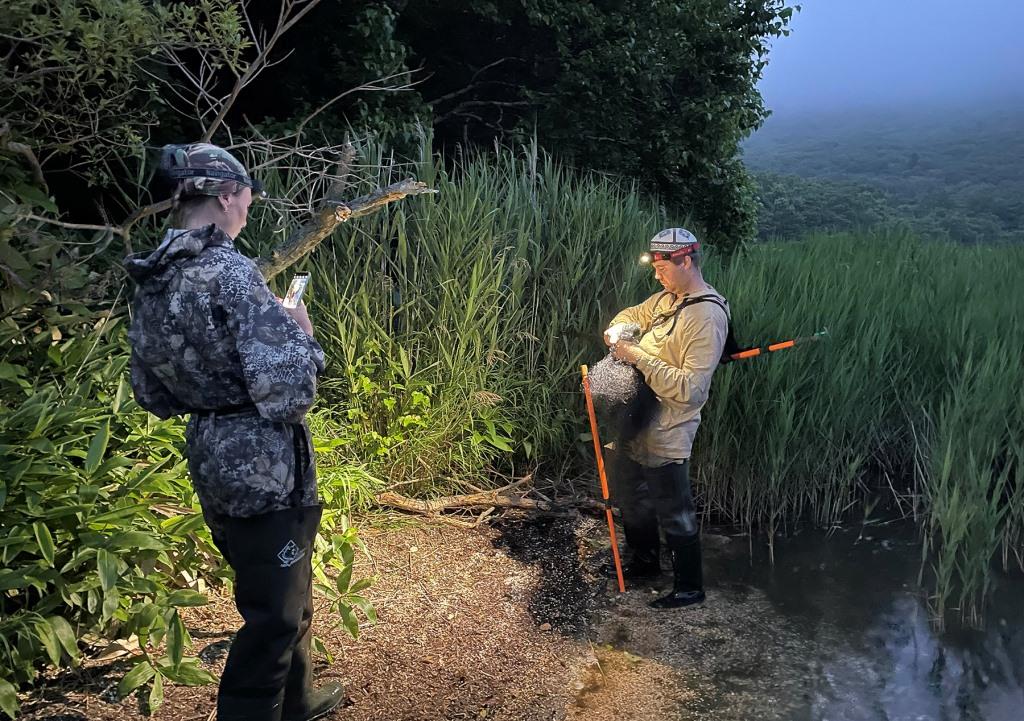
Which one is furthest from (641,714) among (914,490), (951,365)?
(951,365)

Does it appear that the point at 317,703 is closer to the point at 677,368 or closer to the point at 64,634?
the point at 64,634

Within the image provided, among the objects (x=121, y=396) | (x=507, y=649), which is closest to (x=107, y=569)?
(x=121, y=396)

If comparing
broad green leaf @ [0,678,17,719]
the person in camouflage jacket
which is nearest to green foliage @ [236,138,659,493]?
broad green leaf @ [0,678,17,719]

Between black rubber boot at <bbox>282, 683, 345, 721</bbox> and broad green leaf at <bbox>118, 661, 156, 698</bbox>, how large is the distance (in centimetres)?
39

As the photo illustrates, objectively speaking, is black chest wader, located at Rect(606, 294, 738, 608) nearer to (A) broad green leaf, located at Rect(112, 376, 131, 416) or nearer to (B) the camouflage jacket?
(B) the camouflage jacket

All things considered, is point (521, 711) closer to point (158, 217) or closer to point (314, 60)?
point (158, 217)

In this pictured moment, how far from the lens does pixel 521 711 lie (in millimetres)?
2520

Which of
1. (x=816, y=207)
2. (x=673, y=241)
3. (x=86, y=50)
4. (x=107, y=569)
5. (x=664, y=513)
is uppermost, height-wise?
(x=86, y=50)

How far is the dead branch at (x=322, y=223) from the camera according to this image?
9.98 feet

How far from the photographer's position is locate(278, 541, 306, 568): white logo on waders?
71.9 inches

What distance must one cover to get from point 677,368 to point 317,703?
168cm

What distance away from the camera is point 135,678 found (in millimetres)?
2211

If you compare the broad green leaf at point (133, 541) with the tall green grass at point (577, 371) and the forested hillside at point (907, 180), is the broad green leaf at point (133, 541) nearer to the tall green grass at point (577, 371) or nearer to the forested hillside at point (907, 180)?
the tall green grass at point (577, 371)

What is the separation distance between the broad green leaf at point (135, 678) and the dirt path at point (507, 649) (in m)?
0.20
